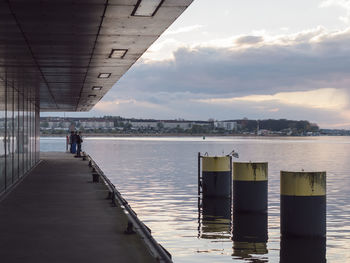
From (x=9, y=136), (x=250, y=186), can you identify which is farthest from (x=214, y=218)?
(x=9, y=136)

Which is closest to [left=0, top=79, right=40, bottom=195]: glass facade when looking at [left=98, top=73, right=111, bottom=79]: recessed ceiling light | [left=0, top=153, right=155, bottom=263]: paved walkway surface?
[left=0, top=153, right=155, bottom=263]: paved walkway surface

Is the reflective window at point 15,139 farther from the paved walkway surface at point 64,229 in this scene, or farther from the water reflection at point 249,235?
the water reflection at point 249,235

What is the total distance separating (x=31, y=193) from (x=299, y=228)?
32.4 feet

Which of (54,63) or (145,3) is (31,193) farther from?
(145,3)

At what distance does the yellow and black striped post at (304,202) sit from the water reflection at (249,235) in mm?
1136

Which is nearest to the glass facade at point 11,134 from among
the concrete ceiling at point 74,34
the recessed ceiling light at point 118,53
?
the concrete ceiling at point 74,34

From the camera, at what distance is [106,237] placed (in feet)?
40.1

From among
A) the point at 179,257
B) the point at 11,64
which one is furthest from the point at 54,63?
the point at 179,257

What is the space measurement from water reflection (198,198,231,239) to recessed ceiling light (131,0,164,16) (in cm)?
862

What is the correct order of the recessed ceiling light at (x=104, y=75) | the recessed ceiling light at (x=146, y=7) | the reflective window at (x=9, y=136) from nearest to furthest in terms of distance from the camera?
the recessed ceiling light at (x=146, y=7) < the recessed ceiling light at (x=104, y=75) < the reflective window at (x=9, y=136)

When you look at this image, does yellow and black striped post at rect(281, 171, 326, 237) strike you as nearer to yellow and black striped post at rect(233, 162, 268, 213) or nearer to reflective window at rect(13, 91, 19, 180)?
yellow and black striped post at rect(233, 162, 268, 213)

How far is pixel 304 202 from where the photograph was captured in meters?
15.8

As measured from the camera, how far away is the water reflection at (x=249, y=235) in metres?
16.0

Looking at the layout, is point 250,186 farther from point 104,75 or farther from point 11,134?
point 11,134
